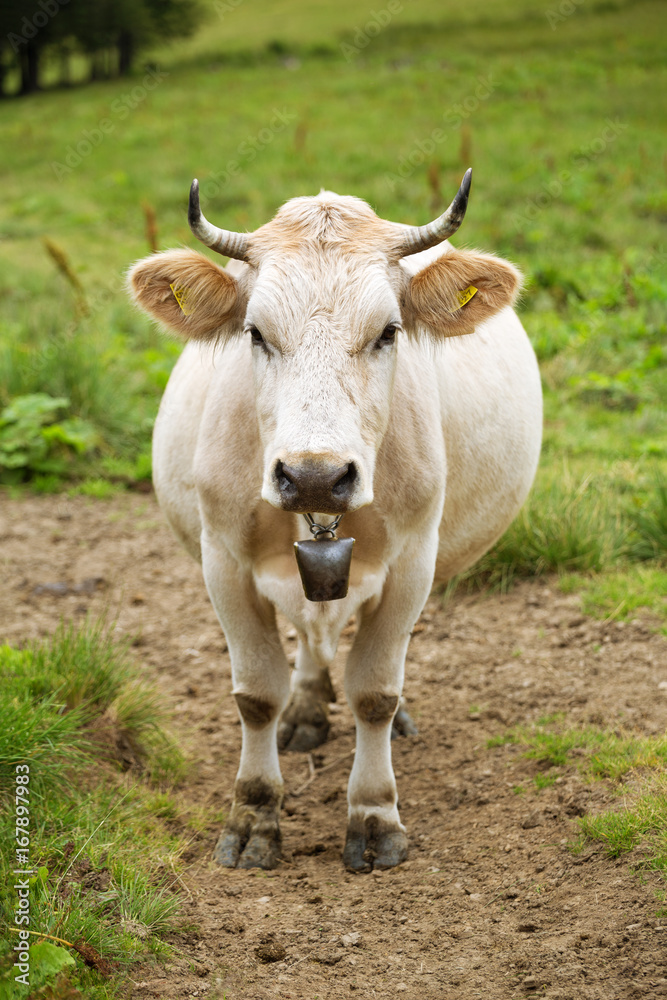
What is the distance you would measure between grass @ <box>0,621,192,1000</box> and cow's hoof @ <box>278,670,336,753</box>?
63 cm

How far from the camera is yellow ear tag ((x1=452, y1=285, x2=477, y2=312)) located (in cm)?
325

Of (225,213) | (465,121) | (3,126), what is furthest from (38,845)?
(3,126)

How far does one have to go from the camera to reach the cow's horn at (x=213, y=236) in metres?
2.88

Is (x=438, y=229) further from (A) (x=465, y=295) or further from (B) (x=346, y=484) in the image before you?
(B) (x=346, y=484)

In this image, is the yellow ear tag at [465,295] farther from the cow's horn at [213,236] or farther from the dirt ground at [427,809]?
A: the dirt ground at [427,809]

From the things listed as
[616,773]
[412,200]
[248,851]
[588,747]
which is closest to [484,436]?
[588,747]

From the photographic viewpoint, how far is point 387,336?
302 centimetres

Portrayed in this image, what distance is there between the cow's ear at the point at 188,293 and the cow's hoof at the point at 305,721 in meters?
1.96

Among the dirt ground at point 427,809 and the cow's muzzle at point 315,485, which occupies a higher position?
the cow's muzzle at point 315,485

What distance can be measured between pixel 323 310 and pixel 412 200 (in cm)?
1271

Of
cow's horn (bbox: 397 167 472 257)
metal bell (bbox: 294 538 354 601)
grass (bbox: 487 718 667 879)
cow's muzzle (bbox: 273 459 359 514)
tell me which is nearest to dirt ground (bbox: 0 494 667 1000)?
grass (bbox: 487 718 667 879)

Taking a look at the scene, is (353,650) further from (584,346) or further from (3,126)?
(3,126)

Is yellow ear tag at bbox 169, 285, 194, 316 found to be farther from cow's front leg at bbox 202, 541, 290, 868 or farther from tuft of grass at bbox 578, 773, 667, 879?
tuft of grass at bbox 578, 773, 667, 879

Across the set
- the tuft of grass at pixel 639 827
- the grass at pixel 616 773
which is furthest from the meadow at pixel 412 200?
the tuft of grass at pixel 639 827
